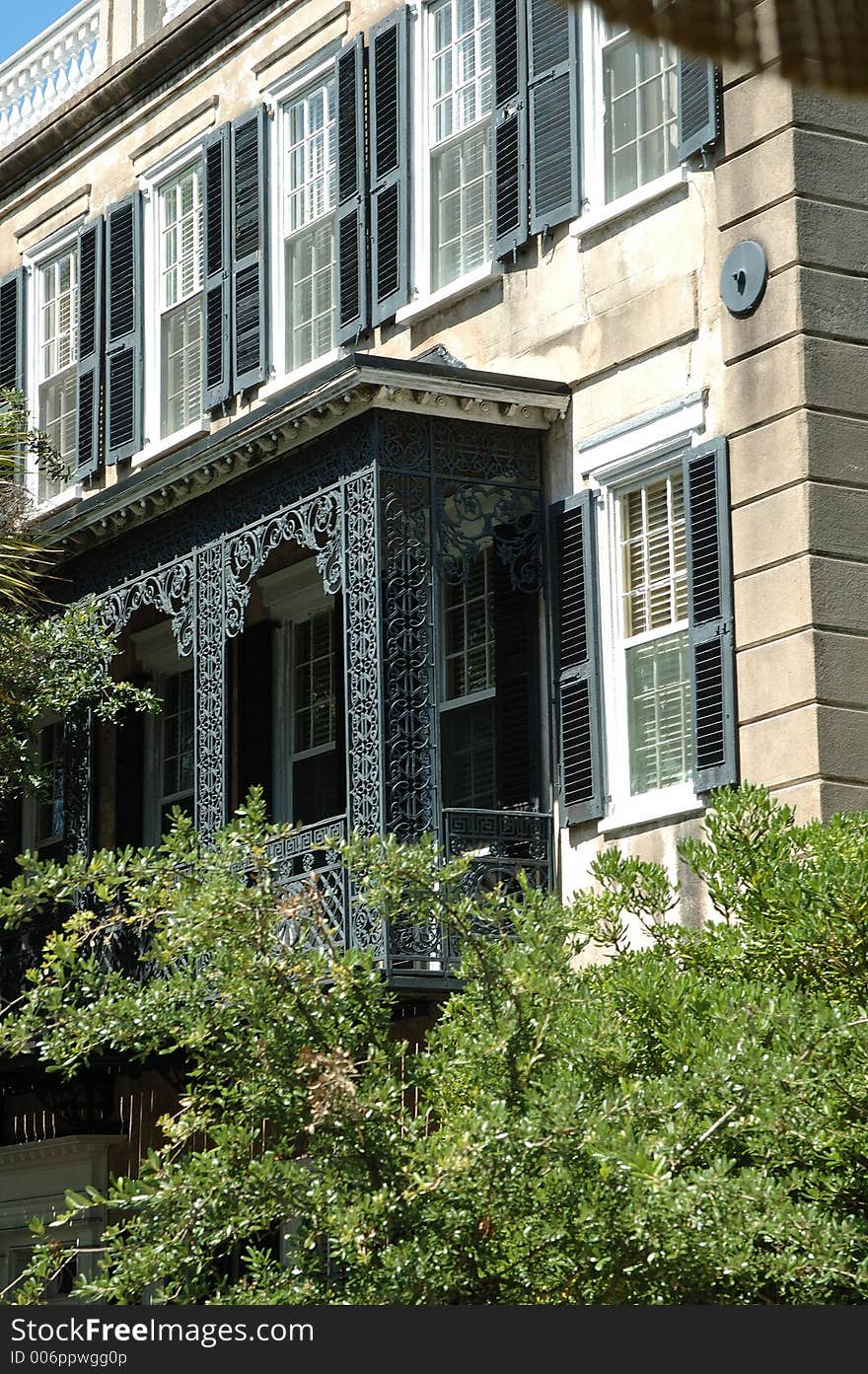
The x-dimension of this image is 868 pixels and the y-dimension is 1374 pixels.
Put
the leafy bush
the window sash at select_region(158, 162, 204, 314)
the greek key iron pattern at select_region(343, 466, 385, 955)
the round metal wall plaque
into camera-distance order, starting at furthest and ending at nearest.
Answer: the window sash at select_region(158, 162, 204, 314)
the greek key iron pattern at select_region(343, 466, 385, 955)
the round metal wall plaque
the leafy bush

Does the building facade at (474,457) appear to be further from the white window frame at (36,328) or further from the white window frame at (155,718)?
the white window frame at (36,328)

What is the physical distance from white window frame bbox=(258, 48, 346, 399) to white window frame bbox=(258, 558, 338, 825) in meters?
1.41

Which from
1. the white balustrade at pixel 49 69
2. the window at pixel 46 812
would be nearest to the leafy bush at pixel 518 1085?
the window at pixel 46 812

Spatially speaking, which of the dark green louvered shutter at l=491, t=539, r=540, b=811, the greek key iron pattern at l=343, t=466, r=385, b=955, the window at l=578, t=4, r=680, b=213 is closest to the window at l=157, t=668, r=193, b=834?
the dark green louvered shutter at l=491, t=539, r=540, b=811

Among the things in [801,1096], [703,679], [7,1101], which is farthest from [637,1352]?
[7,1101]

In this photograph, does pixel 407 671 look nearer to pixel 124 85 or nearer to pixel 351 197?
pixel 351 197

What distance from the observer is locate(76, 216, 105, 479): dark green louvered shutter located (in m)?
18.4

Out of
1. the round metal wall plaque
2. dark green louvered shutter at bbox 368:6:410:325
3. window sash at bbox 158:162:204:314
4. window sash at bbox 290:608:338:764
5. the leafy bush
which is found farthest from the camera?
window sash at bbox 158:162:204:314

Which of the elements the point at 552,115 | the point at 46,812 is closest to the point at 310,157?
the point at 552,115

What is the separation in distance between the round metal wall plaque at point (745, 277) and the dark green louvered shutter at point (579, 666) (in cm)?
154

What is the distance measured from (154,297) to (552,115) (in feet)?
16.3

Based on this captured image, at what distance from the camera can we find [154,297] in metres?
18.0

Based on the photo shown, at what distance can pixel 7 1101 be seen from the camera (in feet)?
62.7

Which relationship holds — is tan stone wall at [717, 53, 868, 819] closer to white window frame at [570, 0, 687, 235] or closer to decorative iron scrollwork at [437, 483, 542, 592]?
white window frame at [570, 0, 687, 235]
